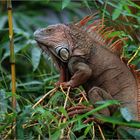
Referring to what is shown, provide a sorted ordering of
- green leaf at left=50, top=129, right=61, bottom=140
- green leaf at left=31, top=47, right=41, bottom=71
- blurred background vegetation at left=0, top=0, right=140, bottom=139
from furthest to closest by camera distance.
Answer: green leaf at left=31, top=47, right=41, bottom=71 → blurred background vegetation at left=0, top=0, right=140, bottom=139 → green leaf at left=50, top=129, right=61, bottom=140

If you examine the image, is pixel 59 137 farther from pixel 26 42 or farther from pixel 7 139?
pixel 26 42

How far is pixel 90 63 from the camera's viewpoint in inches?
157

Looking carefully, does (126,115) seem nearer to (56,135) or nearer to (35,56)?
(56,135)

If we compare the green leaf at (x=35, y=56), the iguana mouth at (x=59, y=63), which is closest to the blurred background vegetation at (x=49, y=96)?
the green leaf at (x=35, y=56)

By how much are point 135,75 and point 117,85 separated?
0.12m

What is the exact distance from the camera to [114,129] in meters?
3.62

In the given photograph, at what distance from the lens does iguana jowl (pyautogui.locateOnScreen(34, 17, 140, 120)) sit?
151 inches

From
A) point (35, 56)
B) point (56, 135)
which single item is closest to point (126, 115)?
point (56, 135)

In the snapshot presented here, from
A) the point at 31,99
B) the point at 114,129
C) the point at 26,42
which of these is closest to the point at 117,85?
the point at 114,129

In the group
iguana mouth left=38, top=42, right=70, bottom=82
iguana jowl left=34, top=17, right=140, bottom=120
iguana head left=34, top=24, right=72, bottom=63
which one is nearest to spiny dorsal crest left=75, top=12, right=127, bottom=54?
iguana jowl left=34, top=17, right=140, bottom=120

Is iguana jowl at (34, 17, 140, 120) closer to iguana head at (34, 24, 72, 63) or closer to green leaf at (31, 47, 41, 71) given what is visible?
iguana head at (34, 24, 72, 63)

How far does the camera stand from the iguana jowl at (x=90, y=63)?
3.85 meters

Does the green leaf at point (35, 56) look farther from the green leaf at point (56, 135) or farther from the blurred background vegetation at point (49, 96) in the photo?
the green leaf at point (56, 135)

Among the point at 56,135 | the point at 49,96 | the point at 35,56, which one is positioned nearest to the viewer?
the point at 56,135
